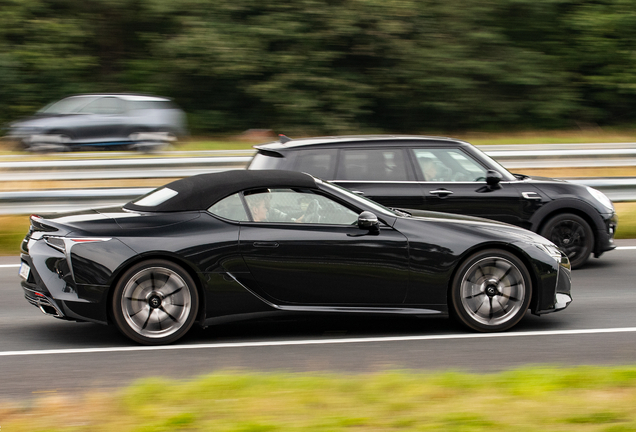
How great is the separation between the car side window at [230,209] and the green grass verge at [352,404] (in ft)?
5.24

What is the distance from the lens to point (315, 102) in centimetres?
2269

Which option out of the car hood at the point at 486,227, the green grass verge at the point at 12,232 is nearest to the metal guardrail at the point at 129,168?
the green grass verge at the point at 12,232

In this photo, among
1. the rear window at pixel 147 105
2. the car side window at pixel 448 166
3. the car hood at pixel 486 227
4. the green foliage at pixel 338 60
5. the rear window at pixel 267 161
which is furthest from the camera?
the green foliage at pixel 338 60

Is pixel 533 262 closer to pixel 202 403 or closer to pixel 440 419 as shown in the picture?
pixel 440 419

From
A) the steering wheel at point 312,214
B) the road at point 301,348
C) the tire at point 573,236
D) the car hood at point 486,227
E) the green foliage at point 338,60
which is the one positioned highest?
the green foliage at point 338,60

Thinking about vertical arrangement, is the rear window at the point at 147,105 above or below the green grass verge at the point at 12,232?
above

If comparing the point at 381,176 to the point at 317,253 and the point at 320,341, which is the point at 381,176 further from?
the point at 320,341

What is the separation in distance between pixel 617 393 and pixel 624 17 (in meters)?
22.6

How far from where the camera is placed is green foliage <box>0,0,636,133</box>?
74.6 feet

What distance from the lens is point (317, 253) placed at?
629cm

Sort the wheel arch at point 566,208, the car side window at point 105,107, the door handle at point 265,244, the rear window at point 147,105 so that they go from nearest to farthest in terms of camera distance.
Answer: the door handle at point 265,244, the wheel arch at point 566,208, the rear window at point 147,105, the car side window at point 105,107

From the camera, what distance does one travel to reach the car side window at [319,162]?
355 inches

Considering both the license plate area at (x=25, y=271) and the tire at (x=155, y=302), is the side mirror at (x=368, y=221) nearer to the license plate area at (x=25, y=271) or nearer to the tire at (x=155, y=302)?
the tire at (x=155, y=302)

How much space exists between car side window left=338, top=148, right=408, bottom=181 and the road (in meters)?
2.51
